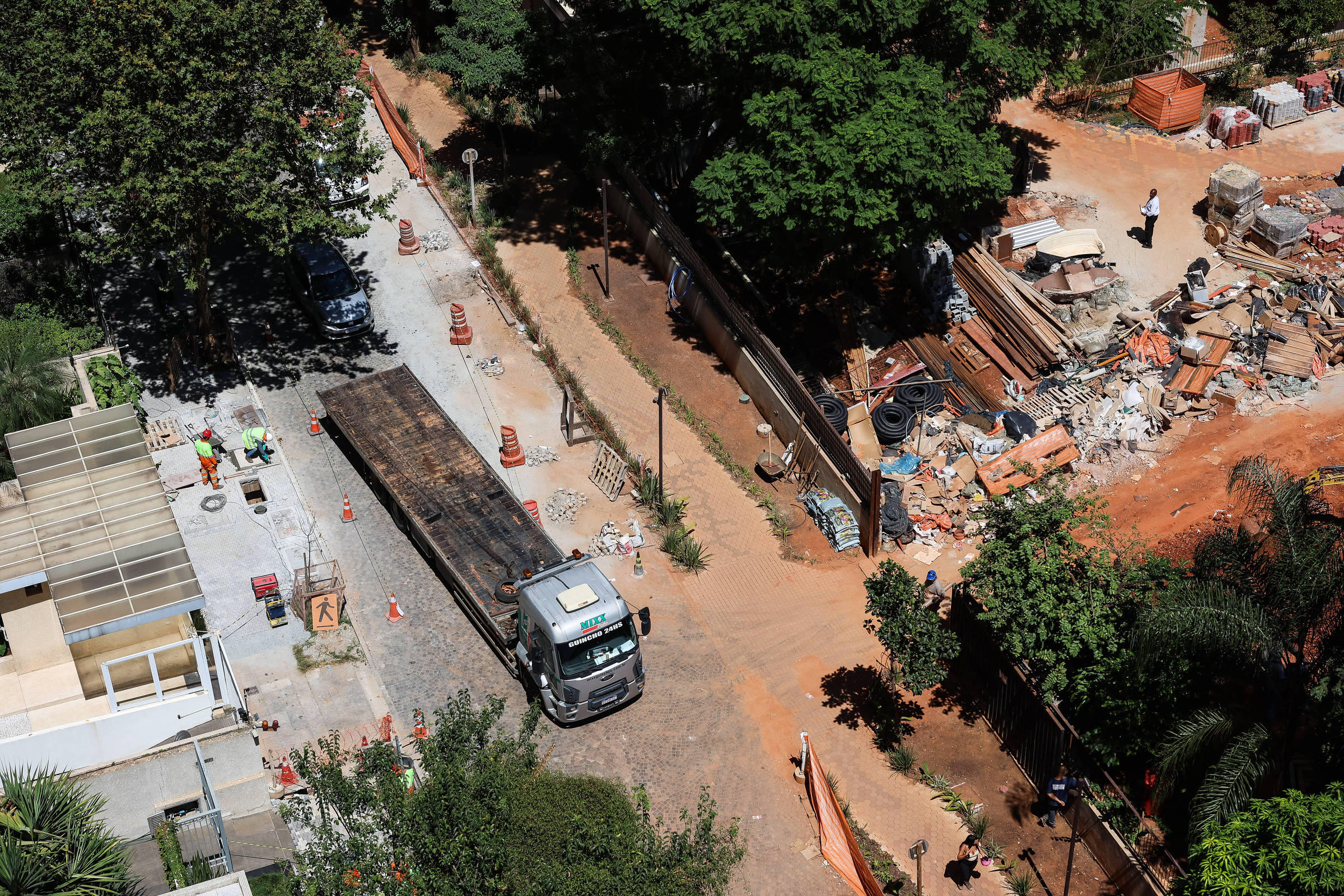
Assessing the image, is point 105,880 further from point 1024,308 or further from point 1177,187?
point 1177,187

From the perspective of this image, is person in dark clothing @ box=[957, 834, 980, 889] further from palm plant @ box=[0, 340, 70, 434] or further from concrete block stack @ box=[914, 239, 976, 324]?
palm plant @ box=[0, 340, 70, 434]

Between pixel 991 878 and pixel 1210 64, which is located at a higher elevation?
pixel 1210 64

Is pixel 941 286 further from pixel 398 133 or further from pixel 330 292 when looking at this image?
pixel 398 133

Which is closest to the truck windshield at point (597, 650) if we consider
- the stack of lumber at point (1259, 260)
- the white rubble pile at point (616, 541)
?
the white rubble pile at point (616, 541)

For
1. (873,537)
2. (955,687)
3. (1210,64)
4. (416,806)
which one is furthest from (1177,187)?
(416,806)

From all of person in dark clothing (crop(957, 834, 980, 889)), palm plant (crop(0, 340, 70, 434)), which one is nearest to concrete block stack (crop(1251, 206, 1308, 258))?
person in dark clothing (crop(957, 834, 980, 889))

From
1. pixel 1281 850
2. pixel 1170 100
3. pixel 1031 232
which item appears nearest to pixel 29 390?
pixel 1281 850
